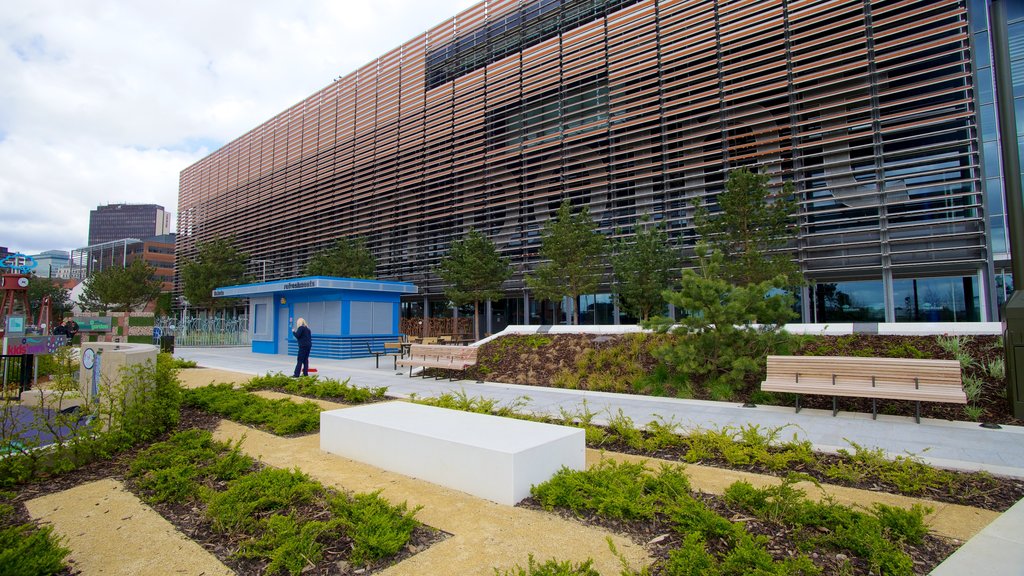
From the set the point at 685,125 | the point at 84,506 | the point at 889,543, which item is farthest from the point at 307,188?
the point at 889,543

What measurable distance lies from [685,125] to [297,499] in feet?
74.2

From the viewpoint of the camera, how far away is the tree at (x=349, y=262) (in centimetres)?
3216

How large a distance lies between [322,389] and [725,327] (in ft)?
26.0

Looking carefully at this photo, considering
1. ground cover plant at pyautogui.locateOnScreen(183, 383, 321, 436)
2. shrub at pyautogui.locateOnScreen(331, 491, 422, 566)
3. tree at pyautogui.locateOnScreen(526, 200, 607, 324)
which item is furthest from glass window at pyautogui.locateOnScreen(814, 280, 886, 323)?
shrub at pyautogui.locateOnScreen(331, 491, 422, 566)

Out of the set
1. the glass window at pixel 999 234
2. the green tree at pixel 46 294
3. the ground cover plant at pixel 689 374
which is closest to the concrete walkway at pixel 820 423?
the ground cover plant at pixel 689 374

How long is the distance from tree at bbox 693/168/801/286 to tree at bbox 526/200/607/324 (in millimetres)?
6021

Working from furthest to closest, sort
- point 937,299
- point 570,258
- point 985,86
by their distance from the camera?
point 570,258 → point 985,86 → point 937,299

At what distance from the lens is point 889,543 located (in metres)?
3.21

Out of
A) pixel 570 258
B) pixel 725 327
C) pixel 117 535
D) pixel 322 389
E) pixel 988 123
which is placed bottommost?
pixel 117 535

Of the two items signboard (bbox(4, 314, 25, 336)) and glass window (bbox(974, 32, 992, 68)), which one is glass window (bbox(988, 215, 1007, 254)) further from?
signboard (bbox(4, 314, 25, 336))

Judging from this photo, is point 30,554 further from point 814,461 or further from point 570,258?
point 570,258

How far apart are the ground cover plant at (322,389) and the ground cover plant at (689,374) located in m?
4.34

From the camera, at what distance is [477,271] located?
83.3 ft

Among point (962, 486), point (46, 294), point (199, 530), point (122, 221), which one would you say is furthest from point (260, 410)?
point (122, 221)
